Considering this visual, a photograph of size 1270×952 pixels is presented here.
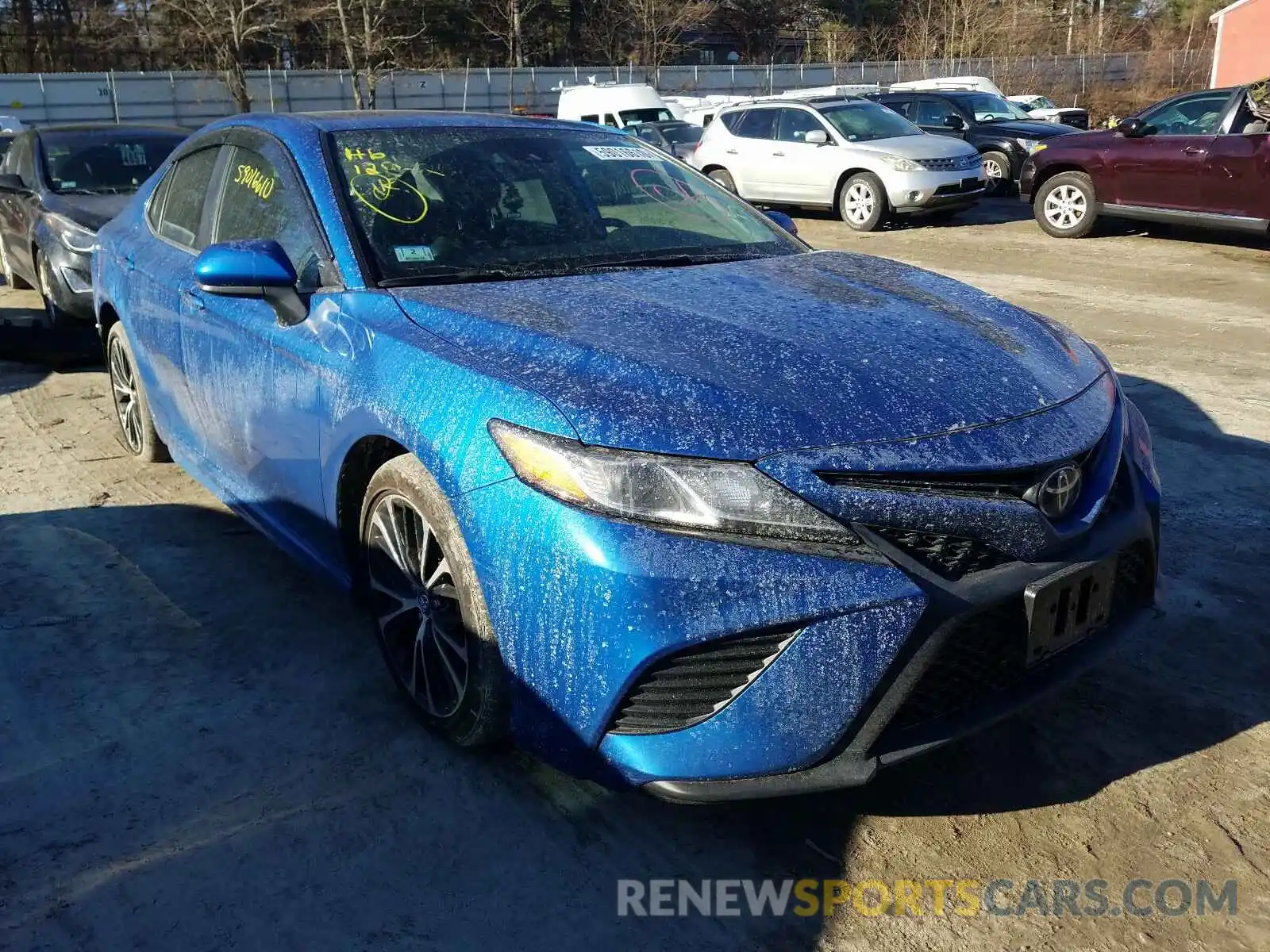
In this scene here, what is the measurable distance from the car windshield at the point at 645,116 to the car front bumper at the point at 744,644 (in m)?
20.2

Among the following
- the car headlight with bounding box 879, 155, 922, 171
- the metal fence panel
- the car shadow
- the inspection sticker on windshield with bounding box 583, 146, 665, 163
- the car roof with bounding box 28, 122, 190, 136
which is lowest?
the car shadow

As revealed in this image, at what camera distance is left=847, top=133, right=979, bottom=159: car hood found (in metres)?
14.5

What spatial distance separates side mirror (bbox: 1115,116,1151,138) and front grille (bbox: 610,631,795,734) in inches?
465

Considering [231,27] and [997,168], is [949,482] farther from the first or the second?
[231,27]

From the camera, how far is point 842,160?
48.8 ft

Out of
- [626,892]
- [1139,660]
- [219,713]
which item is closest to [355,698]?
[219,713]

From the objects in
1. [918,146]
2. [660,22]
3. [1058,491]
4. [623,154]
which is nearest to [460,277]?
[623,154]

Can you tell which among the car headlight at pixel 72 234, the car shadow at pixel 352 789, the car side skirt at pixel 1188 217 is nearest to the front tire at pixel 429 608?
the car shadow at pixel 352 789

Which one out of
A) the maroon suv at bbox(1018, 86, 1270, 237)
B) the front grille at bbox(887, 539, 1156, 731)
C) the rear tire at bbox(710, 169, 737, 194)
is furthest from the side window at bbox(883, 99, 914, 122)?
the front grille at bbox(887, 539, 1156, 731)

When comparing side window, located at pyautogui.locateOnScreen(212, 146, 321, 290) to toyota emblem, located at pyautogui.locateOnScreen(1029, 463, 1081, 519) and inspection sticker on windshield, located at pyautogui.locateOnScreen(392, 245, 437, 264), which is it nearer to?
inspection sticker on windshield, located at pyautogui.locateOnScreen(392, 245, 437, 264)

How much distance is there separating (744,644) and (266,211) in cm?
239

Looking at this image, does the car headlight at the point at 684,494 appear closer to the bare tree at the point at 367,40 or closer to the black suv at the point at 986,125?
the black suv at the point at 986,125

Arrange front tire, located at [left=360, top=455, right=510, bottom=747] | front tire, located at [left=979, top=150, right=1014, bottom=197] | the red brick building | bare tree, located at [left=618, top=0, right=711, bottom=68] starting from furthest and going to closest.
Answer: bare tree, located at [left=618, top=0, right=711, bottom=68] → the red brick building → front tire, located at [left=979, top=150, right=1014, bottom=197] → front tire, located at [left=360, top=455, right=510, bottom=747]

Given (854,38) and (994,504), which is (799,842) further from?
(854,38)
